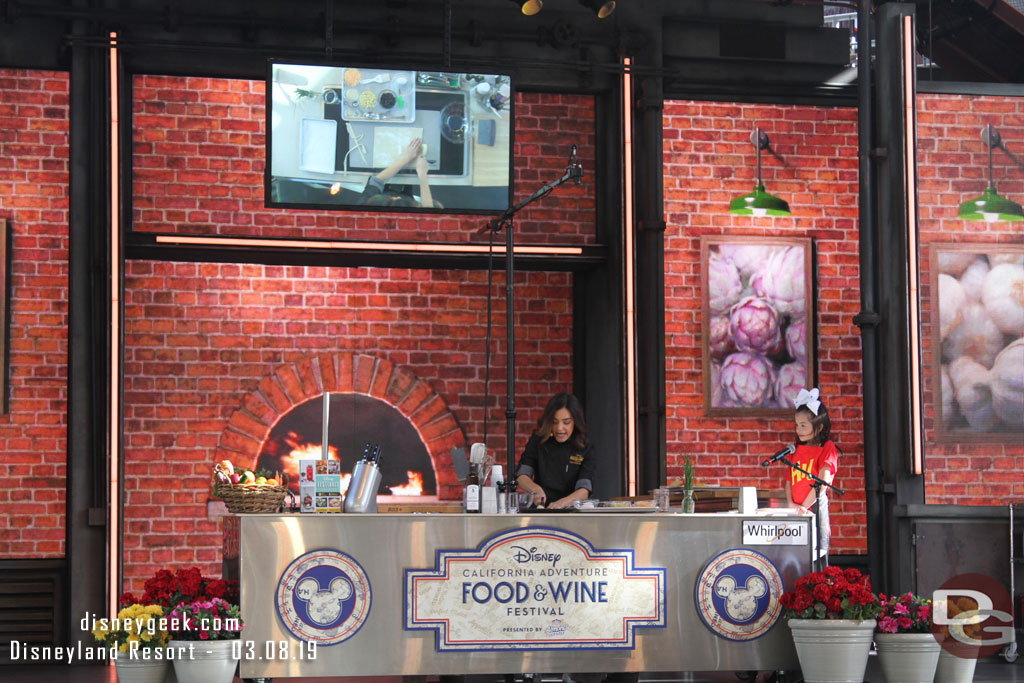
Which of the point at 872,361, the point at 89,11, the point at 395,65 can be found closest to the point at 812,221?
the point at 872,361

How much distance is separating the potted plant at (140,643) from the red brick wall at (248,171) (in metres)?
3.06

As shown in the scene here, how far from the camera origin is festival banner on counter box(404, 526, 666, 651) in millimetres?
5652

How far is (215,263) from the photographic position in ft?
27.3

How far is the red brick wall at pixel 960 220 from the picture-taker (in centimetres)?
727

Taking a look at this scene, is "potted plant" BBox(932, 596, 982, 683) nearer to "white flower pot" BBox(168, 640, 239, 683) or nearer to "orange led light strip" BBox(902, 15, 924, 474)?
"orange led light strip" BBox(902, 15, 924, 474)

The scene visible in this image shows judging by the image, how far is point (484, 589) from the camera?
568cm

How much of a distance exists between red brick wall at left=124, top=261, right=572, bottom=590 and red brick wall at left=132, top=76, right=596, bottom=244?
42 centimetres

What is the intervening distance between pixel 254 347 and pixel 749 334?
2.97m

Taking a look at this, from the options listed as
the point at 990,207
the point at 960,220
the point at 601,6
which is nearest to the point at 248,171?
the point at 601,6

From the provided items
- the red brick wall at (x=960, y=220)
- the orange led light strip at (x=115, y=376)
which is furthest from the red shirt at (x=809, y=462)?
the orange led light strip at (x=115, y=376)

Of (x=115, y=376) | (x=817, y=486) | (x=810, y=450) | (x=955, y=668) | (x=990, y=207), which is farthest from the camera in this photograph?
(x=115, y=376)

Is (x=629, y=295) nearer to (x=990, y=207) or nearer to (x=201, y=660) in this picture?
(x=990, y=207)

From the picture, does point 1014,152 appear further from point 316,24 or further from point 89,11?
point 89,11

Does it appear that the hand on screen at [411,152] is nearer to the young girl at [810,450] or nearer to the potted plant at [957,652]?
the young girl at [810,450]
